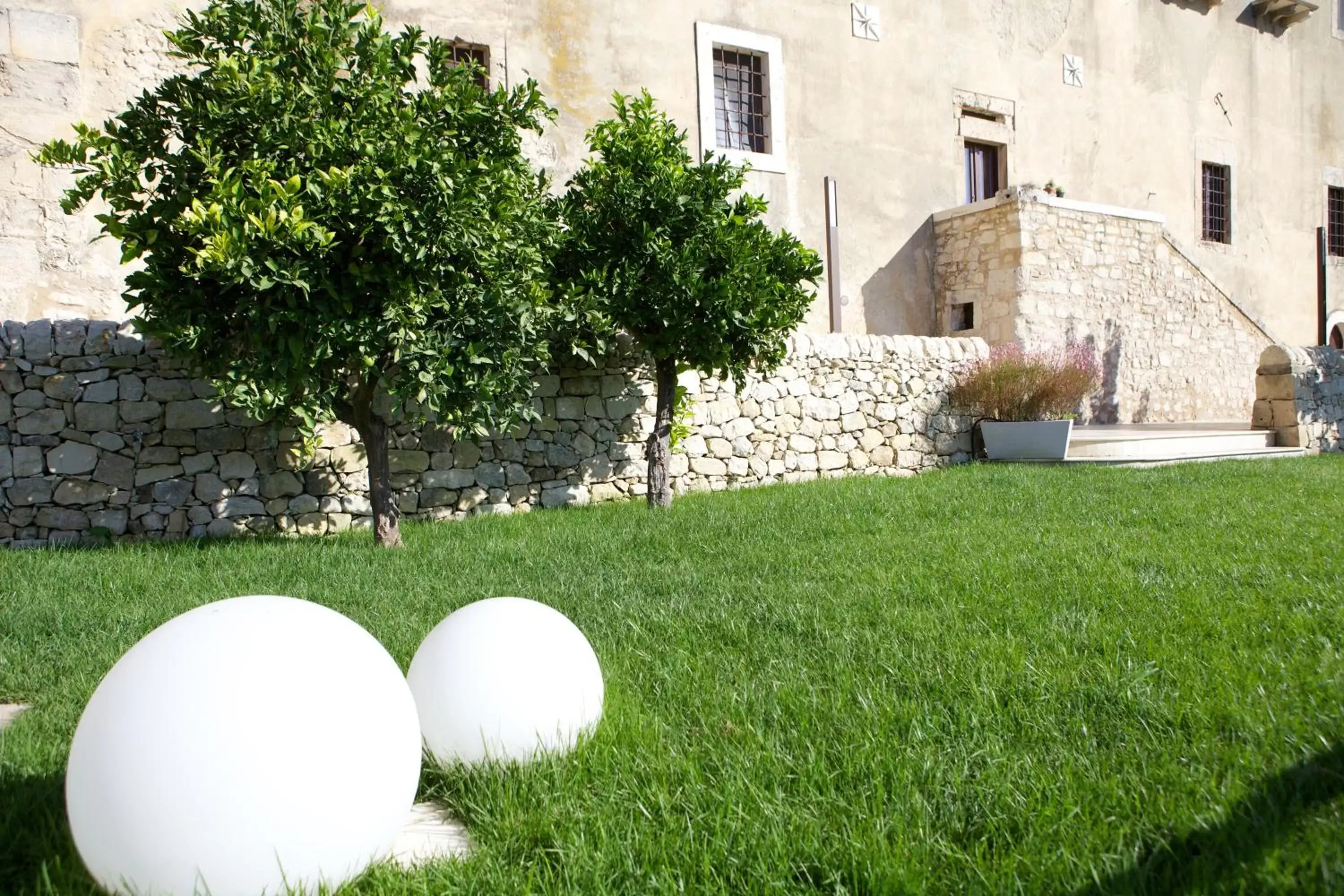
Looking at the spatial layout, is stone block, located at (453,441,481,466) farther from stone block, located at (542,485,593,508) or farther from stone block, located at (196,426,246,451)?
A: stone block, located at (196,426,246,451)

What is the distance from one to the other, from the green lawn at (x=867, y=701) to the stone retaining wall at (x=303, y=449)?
1.08 meters

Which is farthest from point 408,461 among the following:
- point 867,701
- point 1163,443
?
point 1163,443

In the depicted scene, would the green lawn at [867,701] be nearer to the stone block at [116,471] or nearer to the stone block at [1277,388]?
the stone block at [116,471]

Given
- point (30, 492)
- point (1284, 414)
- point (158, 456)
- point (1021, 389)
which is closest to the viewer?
point (30, 492)

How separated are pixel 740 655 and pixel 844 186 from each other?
12462mm

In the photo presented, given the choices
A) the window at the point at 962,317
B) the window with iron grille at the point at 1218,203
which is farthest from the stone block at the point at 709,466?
the window with iron grille at the point at 1218,203

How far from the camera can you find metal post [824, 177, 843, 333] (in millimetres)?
13953

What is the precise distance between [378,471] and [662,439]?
282cm

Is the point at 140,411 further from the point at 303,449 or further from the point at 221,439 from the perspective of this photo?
the point at 303,449

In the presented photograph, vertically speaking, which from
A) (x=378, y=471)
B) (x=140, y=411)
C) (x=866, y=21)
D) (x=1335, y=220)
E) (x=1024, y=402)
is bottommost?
(x=378, y=471)

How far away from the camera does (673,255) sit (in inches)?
307

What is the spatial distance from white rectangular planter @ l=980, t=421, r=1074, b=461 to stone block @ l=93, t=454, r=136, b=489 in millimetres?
9798

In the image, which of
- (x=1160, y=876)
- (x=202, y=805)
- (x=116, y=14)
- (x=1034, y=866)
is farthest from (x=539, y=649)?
(x=116, y=14)

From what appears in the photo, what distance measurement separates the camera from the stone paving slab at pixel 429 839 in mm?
2125
